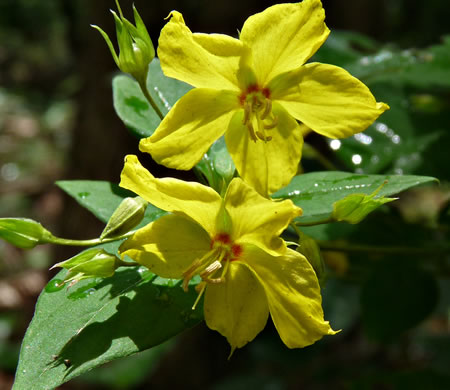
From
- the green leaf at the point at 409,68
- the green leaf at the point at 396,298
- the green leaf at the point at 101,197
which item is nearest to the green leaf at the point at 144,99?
the green leaf at the point at 101,197

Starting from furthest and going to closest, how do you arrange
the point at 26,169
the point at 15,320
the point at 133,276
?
the point at 26,169 < the point at 15,320 < the point at 133,276

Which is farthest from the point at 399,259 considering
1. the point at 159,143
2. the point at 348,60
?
the point at 159,143

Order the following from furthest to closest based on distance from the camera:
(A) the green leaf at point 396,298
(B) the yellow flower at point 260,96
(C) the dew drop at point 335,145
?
(A) the green leaf at point 396,298 → (C) the dew drop at point 335,145 → (B) the yellow flower at point 260,96

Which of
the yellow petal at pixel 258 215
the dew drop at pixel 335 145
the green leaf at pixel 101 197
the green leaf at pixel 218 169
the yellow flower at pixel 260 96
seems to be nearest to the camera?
the yellow petal at pixel 258 215

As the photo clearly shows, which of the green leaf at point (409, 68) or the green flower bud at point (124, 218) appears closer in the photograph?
the green flower bud at point (124, 218)

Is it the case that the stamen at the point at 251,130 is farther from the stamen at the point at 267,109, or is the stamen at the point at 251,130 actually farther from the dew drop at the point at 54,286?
the dew drop at the point at 54,286

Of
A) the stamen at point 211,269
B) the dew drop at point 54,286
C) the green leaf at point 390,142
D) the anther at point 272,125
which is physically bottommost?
the green leaf at point 390,142

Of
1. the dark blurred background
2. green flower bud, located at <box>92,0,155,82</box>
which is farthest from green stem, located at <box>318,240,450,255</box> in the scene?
the dark blurred background

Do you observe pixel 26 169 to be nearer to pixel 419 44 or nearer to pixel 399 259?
pixel 419 44
